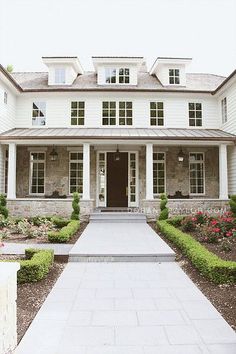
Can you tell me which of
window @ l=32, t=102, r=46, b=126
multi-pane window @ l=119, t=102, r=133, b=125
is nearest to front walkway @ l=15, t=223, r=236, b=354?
multi-pane window @ l=119, t=102, r=133, b=125

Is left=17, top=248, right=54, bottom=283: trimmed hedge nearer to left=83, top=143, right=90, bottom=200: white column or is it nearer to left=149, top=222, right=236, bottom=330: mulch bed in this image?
left=149, top=222, right=236, bottom=330: mulch bed

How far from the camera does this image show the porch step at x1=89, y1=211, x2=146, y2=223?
13148 mm

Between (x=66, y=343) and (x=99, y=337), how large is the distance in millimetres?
388

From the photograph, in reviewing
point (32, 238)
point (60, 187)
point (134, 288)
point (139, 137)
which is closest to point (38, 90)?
point (60, 187)

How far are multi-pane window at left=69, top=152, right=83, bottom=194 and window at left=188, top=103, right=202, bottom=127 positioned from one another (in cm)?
618

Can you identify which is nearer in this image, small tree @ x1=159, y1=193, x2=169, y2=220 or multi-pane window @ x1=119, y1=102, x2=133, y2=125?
small tree @ x1=159, y1=193, x2=169, y2=220

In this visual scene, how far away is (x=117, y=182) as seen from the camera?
15.9m

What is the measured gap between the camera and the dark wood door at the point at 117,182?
1589cm

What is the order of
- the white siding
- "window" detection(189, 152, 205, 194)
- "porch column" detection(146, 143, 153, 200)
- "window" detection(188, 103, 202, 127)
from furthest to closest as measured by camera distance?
"window" detection(188, 103, 202, 127)
the white siding
"window" detection(189, 152, 205, 194)
"porch column" detection(146, 143, 153, 200)

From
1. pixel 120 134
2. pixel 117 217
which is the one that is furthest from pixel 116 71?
pixel 117 217

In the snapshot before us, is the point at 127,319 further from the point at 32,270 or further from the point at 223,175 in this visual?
the point at 223,175

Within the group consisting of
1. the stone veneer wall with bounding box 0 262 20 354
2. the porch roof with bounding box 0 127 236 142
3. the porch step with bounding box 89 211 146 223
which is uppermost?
the porch roof with bounding box 0 127 236 142

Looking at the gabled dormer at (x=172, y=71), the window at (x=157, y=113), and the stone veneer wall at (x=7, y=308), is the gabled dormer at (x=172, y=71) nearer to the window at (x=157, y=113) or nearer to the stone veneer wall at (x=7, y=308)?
the window at (x=157, y=113)

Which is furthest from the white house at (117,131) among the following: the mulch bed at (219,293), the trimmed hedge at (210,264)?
the mulch bed at (219,293)
